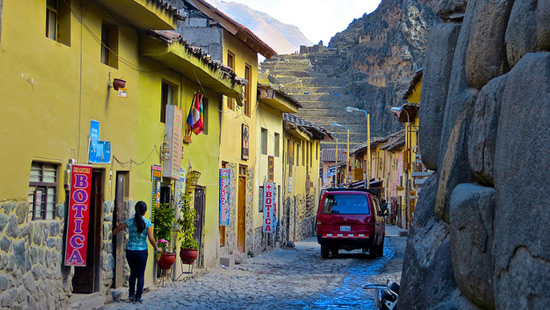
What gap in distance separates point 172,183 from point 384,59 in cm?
8706

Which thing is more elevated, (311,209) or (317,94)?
(317,94)

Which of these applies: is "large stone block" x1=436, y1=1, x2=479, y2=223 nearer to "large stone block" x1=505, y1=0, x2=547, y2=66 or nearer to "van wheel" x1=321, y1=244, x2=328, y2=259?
"large stone block" x1=505, y1=0, x2=547, y2=66

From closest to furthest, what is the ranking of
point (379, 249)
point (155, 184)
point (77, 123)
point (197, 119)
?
point (77, 123) < point (155, 184) < point (197, 119) < point (379, 249)

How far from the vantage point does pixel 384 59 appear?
326 ft

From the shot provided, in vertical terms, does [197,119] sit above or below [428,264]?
above

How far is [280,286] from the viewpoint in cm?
1475

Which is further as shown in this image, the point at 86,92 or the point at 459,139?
the point at 86,92

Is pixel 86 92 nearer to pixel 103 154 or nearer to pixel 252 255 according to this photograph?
pixel 103 154

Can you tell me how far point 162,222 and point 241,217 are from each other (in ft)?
27.5

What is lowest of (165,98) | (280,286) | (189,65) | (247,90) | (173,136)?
(280,286)

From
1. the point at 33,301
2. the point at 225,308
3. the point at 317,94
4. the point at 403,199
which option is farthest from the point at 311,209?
the point at 317,94

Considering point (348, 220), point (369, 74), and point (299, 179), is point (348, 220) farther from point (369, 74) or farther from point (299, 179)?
point (369, 74)

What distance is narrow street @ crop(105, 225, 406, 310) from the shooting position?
1200cm

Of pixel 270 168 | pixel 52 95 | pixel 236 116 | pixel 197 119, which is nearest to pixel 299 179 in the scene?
pixel 270 168
